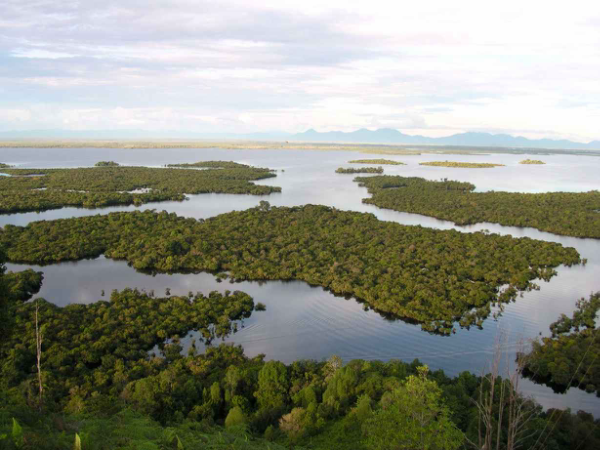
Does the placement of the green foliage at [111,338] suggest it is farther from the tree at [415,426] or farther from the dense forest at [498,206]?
the dense forest at [498,206]

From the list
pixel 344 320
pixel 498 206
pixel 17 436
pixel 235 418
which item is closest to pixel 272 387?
pixel 235 418

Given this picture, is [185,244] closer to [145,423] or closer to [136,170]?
[145,423]

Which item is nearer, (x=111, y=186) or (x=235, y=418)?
(x=235, y=418)

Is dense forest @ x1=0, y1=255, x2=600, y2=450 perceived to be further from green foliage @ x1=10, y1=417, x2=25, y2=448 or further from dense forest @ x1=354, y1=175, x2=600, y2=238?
dense forest @ x1=354, y1=175, x2=600, y2=238

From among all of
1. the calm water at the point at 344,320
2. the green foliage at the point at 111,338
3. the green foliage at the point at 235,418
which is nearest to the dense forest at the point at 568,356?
the calm water at the point at 344,320

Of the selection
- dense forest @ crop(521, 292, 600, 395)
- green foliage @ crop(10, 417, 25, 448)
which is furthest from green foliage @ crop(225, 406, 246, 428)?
dense forest @ crop(521, 292, 600, 395)

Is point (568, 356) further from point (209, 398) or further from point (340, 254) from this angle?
point (340, 254)
